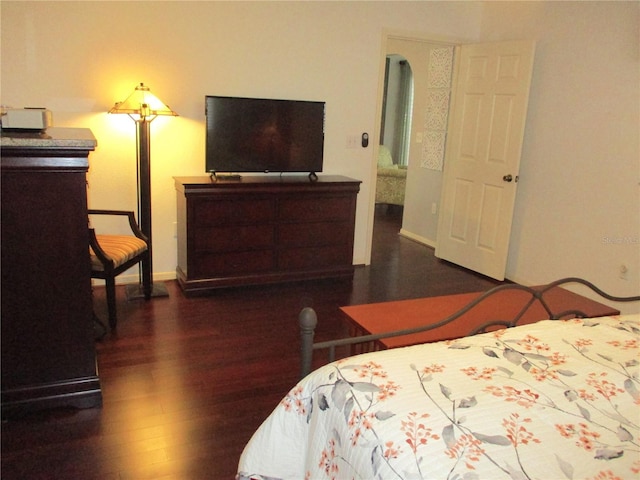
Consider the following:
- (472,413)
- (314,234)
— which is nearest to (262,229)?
(314,234)

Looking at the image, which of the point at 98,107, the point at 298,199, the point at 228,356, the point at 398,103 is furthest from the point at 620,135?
the point at 398,103

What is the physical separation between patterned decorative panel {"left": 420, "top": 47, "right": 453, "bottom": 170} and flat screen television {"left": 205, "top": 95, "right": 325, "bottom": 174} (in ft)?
5.96

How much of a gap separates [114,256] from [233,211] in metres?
1.00

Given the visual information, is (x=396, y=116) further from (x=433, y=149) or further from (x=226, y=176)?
(x=226, y=176)

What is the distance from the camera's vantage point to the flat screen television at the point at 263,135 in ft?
13.1

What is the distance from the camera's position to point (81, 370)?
2.41 meters

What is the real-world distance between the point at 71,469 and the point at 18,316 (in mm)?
689

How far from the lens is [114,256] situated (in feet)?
10.7

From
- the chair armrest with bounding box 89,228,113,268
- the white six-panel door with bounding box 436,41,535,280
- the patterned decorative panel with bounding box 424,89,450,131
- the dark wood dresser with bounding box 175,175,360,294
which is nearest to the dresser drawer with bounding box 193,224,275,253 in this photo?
the dark wood dresser with bounding box 175,175,360,294

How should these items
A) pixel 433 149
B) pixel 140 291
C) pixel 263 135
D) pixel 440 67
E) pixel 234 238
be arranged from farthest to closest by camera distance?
→ pixel 433 149 → pixel 440 67 → pixel 263 135 → pixel 234 238 → pixel 140 291

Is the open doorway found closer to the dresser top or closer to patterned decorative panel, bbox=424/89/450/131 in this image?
patterned decorative panel, bbox=424/89/450/131

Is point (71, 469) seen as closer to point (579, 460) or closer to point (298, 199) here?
point (579, 460)

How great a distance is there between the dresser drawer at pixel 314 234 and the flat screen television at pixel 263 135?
474 millimetres

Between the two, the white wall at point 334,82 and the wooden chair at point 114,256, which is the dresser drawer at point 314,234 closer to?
the white wall at point 334,82
